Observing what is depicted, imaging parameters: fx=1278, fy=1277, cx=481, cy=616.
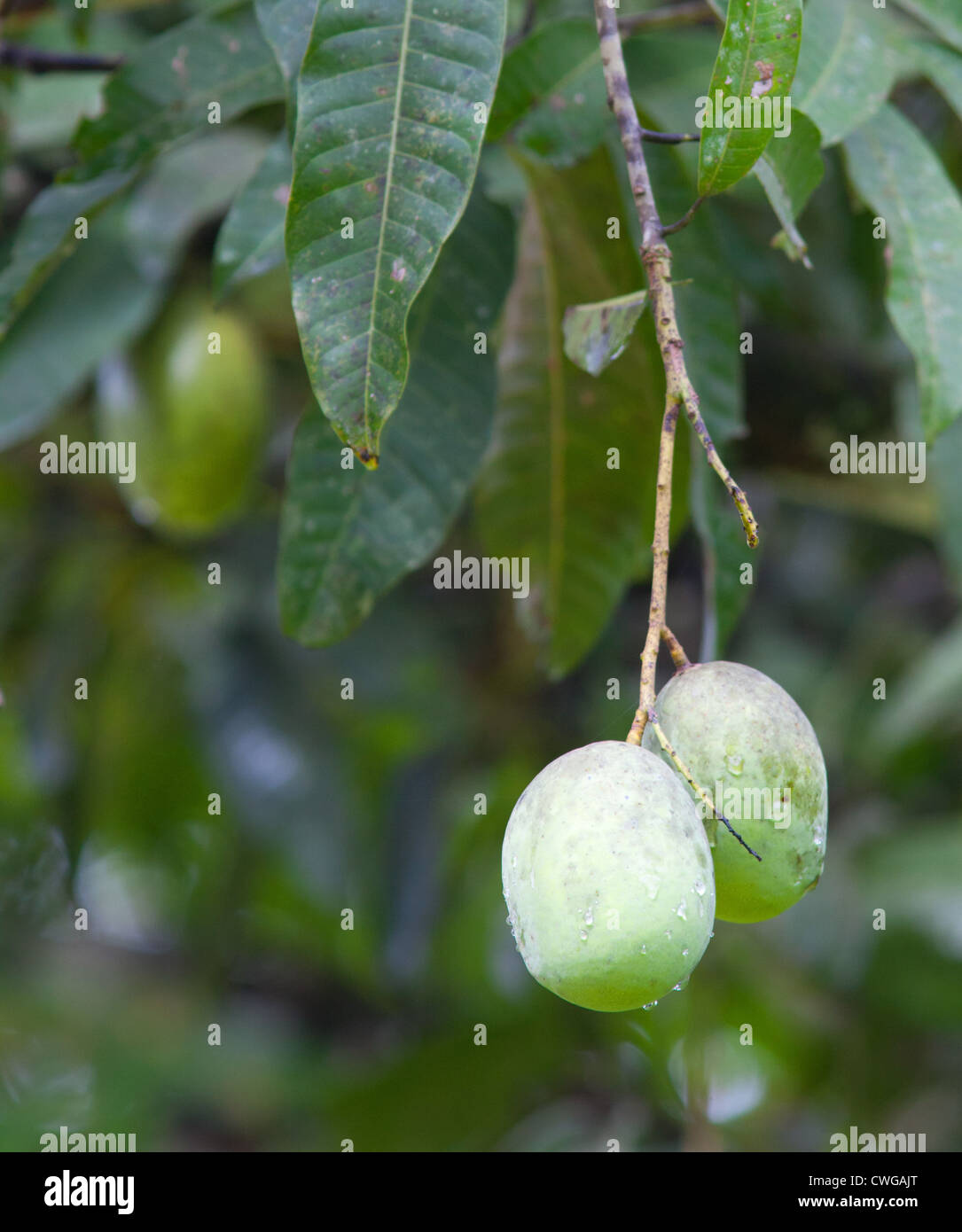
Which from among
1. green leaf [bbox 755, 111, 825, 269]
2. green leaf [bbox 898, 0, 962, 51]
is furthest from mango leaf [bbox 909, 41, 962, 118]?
green leaf [bbox 755, 111, 825, 269]

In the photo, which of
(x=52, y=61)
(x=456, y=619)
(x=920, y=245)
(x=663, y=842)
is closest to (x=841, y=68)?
(x=920, y=245)

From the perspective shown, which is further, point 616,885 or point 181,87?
point 181,87

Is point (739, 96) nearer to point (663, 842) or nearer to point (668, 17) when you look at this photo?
point (663, 842)

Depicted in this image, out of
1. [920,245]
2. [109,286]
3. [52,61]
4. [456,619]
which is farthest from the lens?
[456,619]

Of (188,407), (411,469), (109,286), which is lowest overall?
(411,469)

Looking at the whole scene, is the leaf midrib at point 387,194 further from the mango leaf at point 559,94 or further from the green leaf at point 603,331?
the mango leaf at point 559,94

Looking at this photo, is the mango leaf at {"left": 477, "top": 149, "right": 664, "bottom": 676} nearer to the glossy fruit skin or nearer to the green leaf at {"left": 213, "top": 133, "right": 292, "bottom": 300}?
the green leaf at {"left": 213, "top": 133, "right": 292, "bottom": 300}

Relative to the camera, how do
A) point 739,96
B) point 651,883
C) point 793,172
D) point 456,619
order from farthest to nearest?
1. point 456,619
2. point 793,172
3. point 739,96
4. point 651,883
